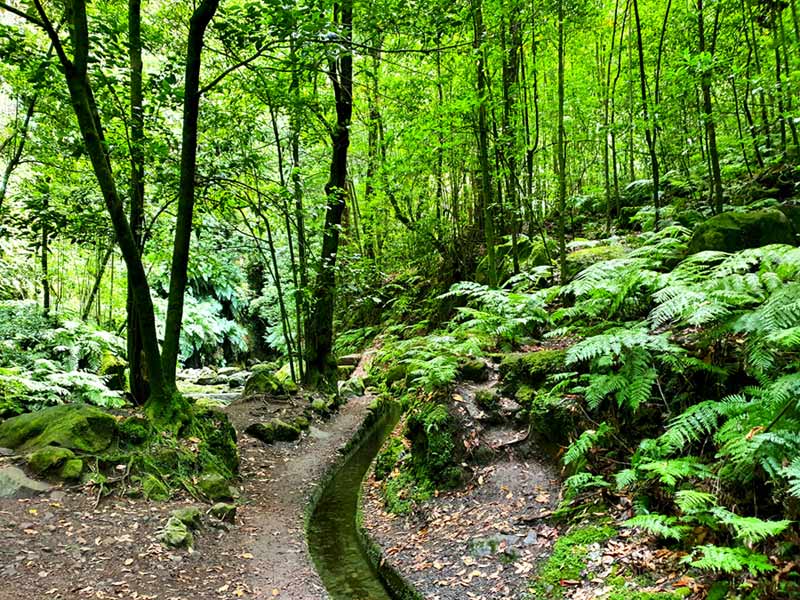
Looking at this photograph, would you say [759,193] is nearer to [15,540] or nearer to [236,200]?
[236,200]

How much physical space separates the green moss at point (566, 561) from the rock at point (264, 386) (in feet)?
27.7

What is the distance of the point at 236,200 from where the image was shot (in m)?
8.98

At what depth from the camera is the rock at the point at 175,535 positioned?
4.89 meters

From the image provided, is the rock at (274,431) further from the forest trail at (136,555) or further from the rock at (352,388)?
the rock at (352,388)

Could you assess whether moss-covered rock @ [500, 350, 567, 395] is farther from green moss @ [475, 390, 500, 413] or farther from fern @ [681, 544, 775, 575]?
fern @ [681, 544, 775, 575]

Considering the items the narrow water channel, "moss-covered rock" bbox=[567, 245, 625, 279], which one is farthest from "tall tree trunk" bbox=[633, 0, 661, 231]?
the narrow water channel

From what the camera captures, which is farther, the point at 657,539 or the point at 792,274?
the point at 792,274

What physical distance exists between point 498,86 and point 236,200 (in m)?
6.13

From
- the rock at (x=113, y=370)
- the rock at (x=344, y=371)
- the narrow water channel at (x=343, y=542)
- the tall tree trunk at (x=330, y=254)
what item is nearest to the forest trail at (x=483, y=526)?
the narrow water channel at (x=343, y=542)

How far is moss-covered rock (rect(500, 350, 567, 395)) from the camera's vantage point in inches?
241

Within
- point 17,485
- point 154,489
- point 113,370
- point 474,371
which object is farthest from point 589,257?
point 113,370

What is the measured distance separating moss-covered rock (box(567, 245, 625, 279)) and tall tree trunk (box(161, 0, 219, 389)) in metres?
6.84

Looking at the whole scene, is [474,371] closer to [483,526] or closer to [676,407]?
[483,526]

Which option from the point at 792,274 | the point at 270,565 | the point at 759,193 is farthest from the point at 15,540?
the point at 759,193
